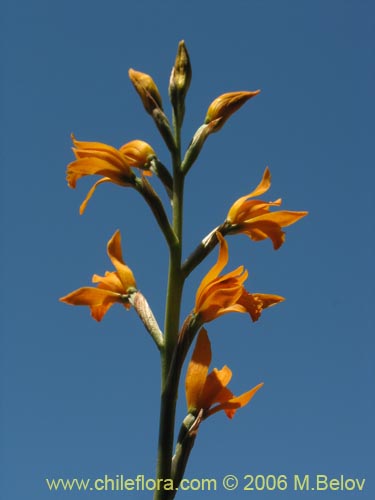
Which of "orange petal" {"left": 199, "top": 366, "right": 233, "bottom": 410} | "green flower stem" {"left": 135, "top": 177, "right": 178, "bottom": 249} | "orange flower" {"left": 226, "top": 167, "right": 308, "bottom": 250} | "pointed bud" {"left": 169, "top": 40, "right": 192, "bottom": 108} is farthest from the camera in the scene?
"pointed bud" {"left": 169, "top": 40, "right": 192, "bottom": 108}

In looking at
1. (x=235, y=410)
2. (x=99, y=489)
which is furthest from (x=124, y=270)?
(x=99, y=489)

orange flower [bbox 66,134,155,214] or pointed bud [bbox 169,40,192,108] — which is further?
pointed bud [bbox 169,40,192,108]

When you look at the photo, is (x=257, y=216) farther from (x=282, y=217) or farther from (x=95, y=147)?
(x=95, y=147)

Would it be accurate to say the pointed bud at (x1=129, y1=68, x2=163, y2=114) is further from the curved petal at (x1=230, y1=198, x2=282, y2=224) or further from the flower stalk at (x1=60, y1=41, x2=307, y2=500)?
the curved petal at (x1=230, y1=198, x2=282, y2=224)

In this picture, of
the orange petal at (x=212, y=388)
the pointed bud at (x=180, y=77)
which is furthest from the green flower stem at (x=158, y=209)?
the orange petal at (x=212, y=388)

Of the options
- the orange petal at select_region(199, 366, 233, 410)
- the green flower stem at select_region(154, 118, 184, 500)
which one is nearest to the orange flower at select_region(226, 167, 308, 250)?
the green flower stem at select_region(154, 118, 184, 500)

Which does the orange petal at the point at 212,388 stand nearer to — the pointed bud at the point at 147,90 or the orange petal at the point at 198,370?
the orange petal at the point at 198,370

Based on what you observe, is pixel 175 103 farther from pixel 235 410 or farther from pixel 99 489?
pixel 99 489
